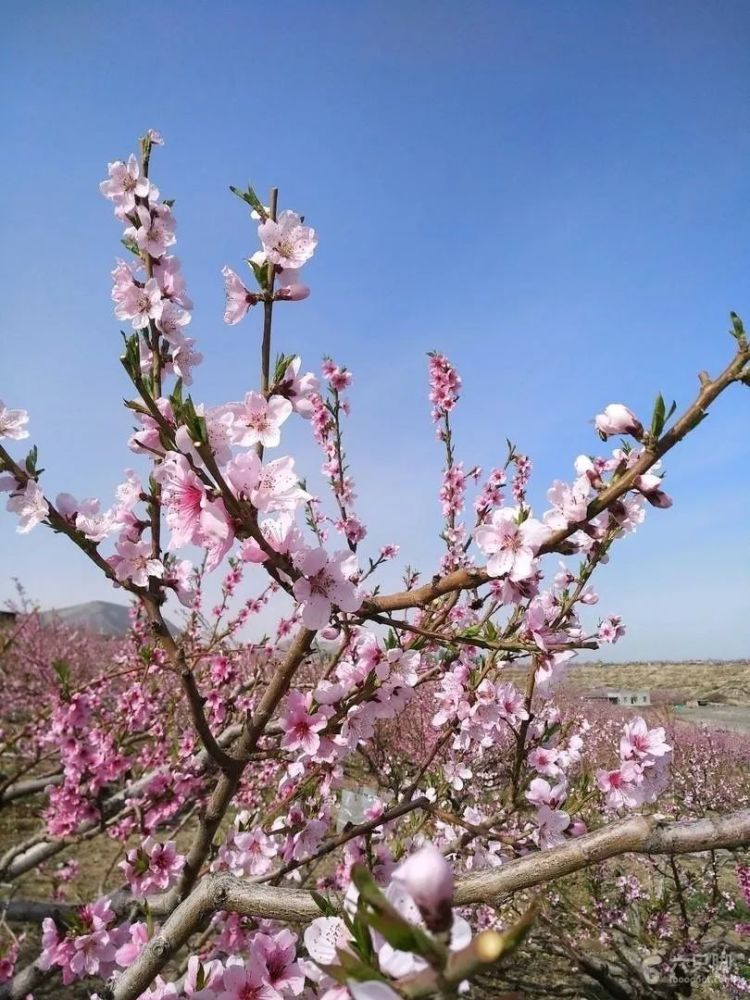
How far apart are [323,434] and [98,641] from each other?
Answer: 868 inches

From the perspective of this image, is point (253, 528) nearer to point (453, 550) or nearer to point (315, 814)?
point (315, 814)

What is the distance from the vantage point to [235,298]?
1890mm

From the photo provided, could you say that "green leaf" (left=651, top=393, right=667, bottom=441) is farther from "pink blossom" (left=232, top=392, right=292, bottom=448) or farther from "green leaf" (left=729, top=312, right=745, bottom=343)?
"pink blossom" (left=232, top=392, right=292, bottom=448)

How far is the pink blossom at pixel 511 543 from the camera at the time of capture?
1584 millimetres

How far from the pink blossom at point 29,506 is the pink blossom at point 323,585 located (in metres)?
1.04

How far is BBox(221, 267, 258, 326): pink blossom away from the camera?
6.15ft

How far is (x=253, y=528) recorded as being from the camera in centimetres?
132

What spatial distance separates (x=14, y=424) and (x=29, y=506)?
1.29ft

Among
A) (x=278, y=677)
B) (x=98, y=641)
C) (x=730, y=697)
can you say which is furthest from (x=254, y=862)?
(x=98, y=641)

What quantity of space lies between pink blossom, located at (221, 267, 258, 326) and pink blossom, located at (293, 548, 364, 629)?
3.04 ft

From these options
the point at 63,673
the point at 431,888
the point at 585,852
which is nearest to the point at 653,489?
the point at 585,852

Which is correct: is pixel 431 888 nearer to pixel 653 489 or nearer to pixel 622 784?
pixel 653 489

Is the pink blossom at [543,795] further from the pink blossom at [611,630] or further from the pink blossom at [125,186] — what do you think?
the pink blossom at [125,186]

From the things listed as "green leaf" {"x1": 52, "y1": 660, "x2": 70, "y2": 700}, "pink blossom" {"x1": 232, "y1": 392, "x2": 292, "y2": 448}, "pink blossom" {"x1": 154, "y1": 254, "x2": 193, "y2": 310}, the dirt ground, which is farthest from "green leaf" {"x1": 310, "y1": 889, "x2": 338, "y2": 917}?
the dirt ground
